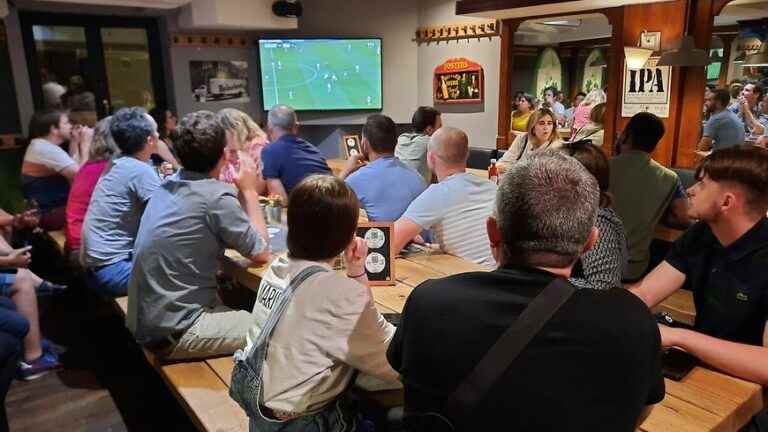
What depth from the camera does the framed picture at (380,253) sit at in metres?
2.01

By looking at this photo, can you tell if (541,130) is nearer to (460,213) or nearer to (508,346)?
(460,213)

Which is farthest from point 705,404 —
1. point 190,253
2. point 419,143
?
point 419,143

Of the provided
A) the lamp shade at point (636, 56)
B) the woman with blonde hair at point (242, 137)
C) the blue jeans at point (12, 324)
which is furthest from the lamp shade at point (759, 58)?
the blue jeans at point (12, 324)

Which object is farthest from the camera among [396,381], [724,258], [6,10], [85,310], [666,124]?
[666,124]

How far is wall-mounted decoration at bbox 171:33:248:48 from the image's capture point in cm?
609

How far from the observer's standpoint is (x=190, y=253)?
2.07 metres

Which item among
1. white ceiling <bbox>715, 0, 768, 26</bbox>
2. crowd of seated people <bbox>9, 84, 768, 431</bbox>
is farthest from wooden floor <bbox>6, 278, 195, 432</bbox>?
white ceiling <bbox>715, 0, 768, 26</bbox>

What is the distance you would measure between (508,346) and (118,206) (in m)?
2.47

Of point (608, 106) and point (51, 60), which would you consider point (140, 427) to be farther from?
point (608, 106)

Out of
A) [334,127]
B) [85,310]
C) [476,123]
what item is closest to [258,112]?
[334,127]

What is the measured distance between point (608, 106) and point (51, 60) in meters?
5.59

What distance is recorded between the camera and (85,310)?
12.6 feet

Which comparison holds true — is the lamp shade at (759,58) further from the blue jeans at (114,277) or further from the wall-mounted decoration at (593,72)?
the blue jeans at (114,277)

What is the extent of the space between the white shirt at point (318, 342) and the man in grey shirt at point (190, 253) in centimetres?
87
